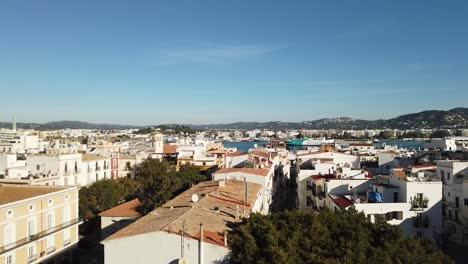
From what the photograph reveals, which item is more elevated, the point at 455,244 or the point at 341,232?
the point at 341,232

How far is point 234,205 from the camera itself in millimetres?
33375

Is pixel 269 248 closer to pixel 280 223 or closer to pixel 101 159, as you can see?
pixel 280 223

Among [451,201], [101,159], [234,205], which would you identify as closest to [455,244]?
[451,201]

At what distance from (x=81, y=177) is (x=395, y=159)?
1498 inches

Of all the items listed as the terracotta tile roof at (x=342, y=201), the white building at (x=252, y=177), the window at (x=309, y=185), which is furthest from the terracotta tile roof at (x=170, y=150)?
the terracotta tile roof at (x=342, y=201)

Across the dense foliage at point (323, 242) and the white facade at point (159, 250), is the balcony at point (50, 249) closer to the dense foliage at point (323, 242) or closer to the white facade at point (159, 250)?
the white facade at point (159, 250)

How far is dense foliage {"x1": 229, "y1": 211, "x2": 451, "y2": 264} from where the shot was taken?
2114 centimetres

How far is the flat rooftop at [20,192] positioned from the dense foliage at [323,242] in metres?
17.3

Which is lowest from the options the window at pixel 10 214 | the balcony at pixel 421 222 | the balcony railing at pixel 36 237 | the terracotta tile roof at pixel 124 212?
the balcony railing at pixel 36 237

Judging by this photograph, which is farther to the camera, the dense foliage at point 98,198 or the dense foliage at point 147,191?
the dense foliage at point 98,198

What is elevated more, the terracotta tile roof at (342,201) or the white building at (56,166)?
the white building at (56,166)

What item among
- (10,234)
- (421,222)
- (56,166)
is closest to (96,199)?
(56,166)

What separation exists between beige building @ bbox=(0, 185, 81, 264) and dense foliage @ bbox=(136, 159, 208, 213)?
628cm

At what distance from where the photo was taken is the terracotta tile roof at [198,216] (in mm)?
24344
